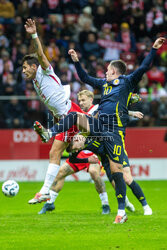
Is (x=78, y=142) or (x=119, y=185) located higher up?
(x=78, y=142)

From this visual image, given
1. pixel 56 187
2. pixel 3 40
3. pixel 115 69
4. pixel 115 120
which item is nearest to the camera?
pixel 115 120

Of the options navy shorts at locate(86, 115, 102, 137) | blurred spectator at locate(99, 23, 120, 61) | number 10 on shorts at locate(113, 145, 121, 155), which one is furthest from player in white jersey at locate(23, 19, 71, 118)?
blurred spectator at locate(99, 23, 120, 61)

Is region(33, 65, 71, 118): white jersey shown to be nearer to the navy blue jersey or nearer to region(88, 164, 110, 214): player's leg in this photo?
the navy blue jersey

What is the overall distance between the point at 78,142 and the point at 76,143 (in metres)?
0.04

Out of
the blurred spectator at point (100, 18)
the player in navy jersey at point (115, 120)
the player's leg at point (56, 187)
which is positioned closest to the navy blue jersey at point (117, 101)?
the player in navy jersey at point (115, 120)

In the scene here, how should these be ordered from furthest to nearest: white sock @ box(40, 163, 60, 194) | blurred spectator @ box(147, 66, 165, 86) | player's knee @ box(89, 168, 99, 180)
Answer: blurred spectator @ box(147, 66, 165, 86)
player's knee @ box(89, 168, 99, 180)
white sock @ box(40, 163, 60, 194)

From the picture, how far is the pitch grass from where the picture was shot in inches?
229

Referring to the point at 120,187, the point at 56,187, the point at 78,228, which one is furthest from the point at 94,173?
the point at 78,228

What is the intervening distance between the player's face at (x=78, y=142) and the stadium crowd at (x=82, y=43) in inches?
256

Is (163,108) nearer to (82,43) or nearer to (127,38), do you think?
(127,38)

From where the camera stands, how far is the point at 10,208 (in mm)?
9938

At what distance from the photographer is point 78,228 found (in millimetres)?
6926

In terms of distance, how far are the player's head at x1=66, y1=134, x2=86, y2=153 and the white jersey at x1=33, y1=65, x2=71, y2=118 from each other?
0.47 metres

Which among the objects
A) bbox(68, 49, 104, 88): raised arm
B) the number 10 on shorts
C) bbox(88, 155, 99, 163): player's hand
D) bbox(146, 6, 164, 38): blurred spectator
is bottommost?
bbox(88, 155, 99, 163): player's hand
